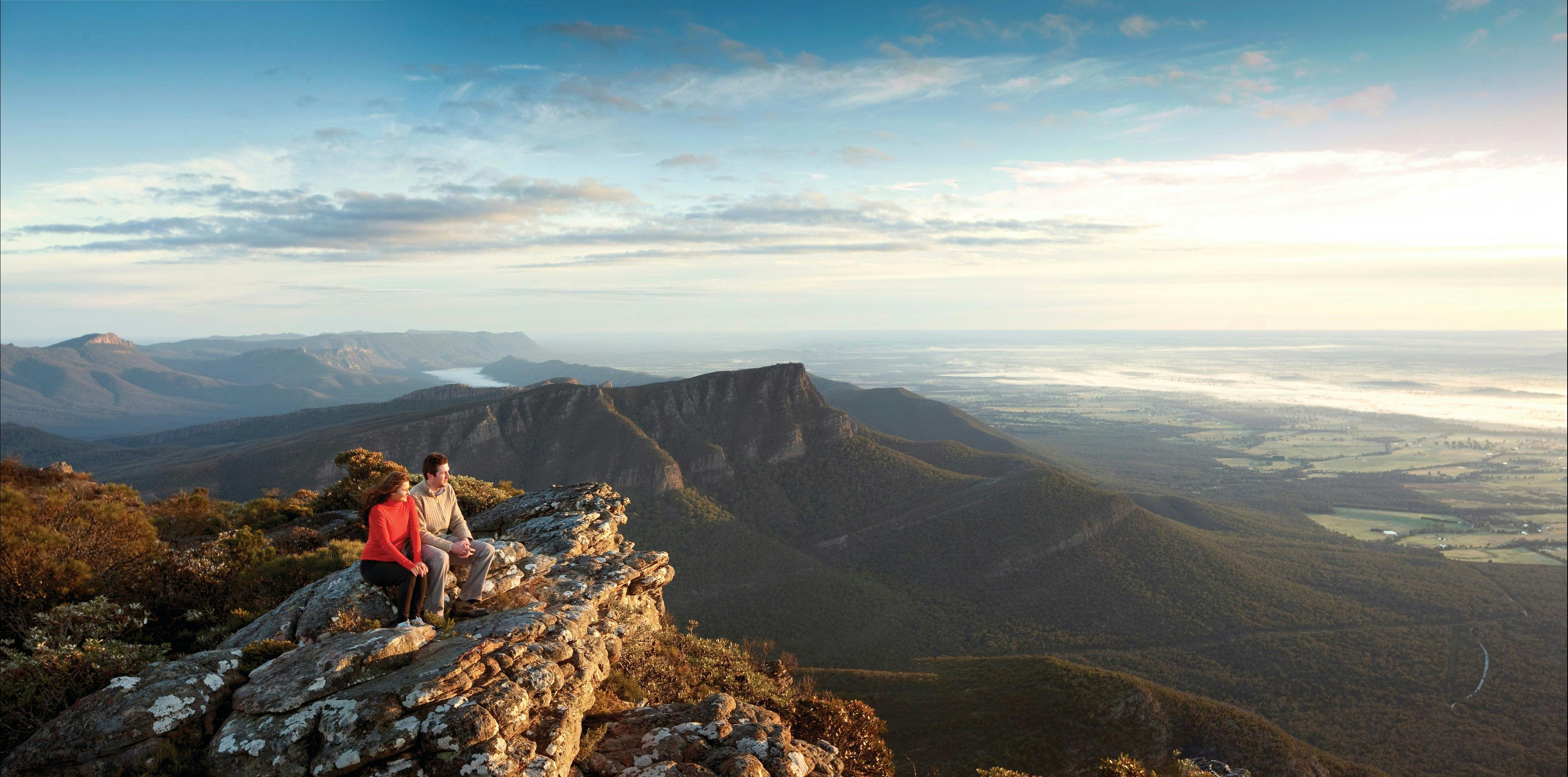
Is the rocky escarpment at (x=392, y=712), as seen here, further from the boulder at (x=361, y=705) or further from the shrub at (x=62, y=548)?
the shrub at (x=62, y=548)

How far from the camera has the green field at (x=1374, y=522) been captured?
140m

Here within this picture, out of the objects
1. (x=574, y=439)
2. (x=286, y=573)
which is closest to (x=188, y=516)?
(x=286, y=573)

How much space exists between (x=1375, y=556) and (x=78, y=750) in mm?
158679

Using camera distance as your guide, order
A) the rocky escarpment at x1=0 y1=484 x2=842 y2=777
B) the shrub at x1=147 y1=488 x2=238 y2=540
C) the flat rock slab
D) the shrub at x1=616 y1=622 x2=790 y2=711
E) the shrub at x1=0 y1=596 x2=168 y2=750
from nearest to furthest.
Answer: the rocky escarpment at x1=0 y1=484 x2=842 y2=777 < the flat rock slab < the shrub at x1=0 y1=596 x2=168 y2=750 < the shrub at x1=616 y1=622 x2=790 y2=711 < the shrub at x1=147 y1=488 x2=238 y2=540

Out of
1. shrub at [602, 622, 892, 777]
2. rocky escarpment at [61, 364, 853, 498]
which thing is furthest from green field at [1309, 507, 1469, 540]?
shrub at [602, 622, 892, 777]

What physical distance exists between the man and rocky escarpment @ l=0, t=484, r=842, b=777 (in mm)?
957

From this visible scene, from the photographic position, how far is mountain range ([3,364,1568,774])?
7094cm

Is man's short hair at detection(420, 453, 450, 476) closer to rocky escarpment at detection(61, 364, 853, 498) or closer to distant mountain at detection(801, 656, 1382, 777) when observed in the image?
distant mountain at detection(801, 656, 1382, 777)

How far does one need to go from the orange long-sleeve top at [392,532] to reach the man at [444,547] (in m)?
0.22

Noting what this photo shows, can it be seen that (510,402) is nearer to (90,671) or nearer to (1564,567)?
(90,671)

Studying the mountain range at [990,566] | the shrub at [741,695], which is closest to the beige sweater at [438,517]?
the shrub at [741,695]

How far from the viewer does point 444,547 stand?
44.1ft

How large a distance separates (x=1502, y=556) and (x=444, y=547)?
196m

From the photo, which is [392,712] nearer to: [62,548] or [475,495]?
[62,548]
